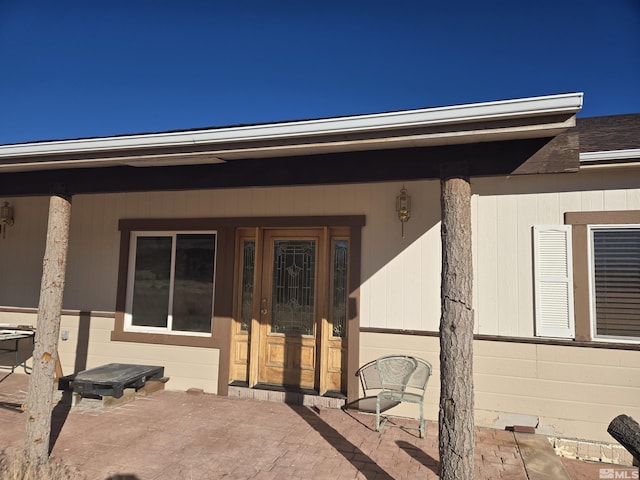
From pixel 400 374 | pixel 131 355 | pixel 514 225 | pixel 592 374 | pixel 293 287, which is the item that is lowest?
pixel 131 355

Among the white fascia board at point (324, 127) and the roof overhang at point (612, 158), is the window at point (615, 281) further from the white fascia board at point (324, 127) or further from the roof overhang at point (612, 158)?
the white fascia board at point (324, 127)

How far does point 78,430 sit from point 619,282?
5.52 metres

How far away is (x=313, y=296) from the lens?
5.27 metres

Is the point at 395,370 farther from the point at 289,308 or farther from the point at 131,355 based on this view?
the point at 131,355

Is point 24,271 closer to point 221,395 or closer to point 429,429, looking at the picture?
point 221,395

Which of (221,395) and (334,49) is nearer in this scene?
(221,395)

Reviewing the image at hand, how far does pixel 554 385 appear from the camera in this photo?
4.28m

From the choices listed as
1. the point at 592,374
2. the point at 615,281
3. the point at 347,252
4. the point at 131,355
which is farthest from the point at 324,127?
the point at 131,355

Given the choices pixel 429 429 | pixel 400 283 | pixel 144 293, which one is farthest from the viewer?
pixel 144 293

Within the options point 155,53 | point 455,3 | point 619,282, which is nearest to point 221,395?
point 619,282

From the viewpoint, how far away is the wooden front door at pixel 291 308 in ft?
16.9

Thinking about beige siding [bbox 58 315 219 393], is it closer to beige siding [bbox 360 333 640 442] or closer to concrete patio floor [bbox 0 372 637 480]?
concrete patio floor [bbox 0 372 637 480]

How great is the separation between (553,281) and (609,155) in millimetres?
1336

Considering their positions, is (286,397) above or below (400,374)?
below
